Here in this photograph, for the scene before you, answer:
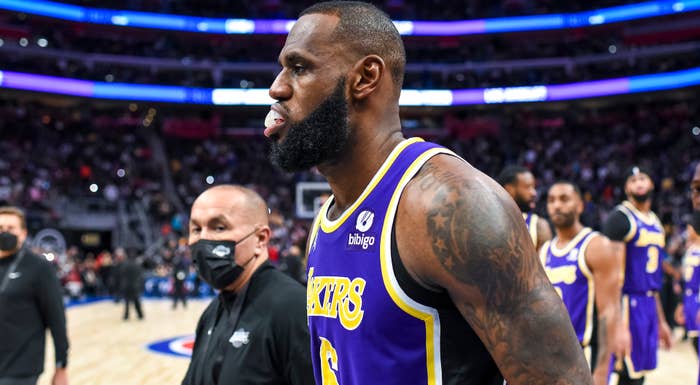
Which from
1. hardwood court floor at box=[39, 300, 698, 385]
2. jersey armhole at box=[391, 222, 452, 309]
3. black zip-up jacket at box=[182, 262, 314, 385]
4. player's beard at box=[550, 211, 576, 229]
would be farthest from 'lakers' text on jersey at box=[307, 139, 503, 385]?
hardwood court floor at box=[39, 300, 698, 385]

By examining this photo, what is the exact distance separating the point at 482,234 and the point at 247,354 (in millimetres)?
1767

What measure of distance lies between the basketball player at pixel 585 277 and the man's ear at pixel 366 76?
3.45m

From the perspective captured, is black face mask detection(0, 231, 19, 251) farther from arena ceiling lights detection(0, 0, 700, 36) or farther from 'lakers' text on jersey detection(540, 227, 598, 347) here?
arena ceiling lights detection(0, 0, 700, 36)

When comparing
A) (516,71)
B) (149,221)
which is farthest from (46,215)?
(516,71)

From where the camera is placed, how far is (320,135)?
5.70ft

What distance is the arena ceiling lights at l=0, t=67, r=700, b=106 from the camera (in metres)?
27.1

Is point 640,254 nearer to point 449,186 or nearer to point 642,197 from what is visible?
point 642,197

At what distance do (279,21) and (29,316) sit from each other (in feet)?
93.3

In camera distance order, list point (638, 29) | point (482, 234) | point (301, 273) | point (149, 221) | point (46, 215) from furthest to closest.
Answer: point (638, 29)
point (149, 221)
point (46, 215)
point (301, 273)
point (482, 234)

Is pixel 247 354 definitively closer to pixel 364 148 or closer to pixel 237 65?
pixel 364 148

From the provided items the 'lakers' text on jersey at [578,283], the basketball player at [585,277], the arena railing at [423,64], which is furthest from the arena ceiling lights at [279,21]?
the 'lakers' text on jersey at [578,283]

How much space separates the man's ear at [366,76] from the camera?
174 centimetres

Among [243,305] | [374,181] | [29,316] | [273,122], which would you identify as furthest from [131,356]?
[374,181]

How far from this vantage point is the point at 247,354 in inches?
113
